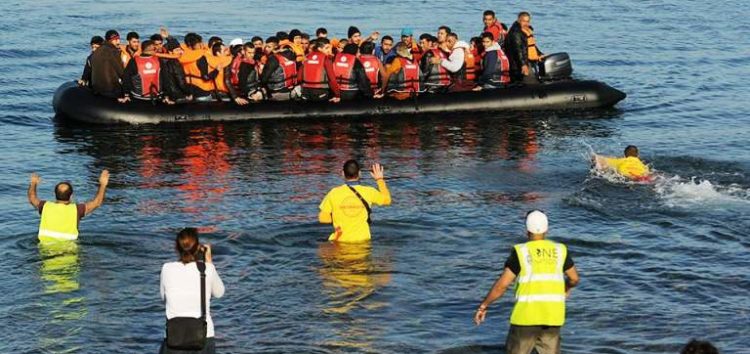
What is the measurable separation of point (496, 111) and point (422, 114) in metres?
1.53

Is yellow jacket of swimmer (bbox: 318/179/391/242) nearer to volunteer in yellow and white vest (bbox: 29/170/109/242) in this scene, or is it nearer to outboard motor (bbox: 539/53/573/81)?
volunteer in yellow and white vest (bbox: 29/170/109/242)

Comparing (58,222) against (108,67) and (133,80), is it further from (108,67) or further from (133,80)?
(108,67)

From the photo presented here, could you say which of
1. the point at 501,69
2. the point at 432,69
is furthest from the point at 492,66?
the point at 432,69

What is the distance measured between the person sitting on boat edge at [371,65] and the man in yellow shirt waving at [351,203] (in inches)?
376

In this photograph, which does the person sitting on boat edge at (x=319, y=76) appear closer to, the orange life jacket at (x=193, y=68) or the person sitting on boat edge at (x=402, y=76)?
the person sitting on boat edge at (x=402, y=76)

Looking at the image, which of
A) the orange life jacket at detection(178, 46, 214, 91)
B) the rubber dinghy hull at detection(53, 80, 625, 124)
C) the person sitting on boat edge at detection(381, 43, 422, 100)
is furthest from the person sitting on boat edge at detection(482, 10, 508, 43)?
the orange life jacket at detection(178, 46, 214, 91)

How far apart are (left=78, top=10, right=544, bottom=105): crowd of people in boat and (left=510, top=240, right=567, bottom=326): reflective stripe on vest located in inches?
544

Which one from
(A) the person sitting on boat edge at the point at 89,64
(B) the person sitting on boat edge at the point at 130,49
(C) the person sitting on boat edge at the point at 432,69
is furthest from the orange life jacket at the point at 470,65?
(A) the person sitting on boat edge at the point at 89,64

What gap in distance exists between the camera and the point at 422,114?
2483 cm

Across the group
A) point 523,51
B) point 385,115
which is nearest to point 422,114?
point 385,115

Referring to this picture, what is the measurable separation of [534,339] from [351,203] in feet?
15.1

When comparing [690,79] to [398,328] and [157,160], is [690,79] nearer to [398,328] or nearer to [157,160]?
[157,160]

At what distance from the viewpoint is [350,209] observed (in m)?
14.7

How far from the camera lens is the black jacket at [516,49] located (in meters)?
24.5
